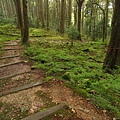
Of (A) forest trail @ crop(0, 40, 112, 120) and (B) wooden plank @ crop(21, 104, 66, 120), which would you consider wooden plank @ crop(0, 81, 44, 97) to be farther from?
(B) wooden plank @ crop(21, 104, 66, 120)

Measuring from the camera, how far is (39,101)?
309cm

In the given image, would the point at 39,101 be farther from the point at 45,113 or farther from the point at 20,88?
the point at 20,88

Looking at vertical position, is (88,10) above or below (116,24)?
above

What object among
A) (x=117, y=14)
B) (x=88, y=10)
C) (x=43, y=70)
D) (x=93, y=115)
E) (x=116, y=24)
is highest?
(x=88, y=10)

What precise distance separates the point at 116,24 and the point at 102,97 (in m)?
2.65

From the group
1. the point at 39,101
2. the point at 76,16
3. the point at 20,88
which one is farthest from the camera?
the point at 76,16

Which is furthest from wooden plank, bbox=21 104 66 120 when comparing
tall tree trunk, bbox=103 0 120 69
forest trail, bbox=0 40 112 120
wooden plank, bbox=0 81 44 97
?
tall tree trunk, bbox=103 0 120 69

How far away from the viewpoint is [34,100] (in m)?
3.13

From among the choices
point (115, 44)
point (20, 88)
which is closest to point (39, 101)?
point (20, 88)

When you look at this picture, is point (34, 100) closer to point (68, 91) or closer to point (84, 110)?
point (68, 91)

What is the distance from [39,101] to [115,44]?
11.0 ft

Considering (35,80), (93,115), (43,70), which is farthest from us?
(43,70)

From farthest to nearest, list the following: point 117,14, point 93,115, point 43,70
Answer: point 43,70, point 117,14, point 93,115

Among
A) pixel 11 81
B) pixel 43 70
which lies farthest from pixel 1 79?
pixel 43 70
